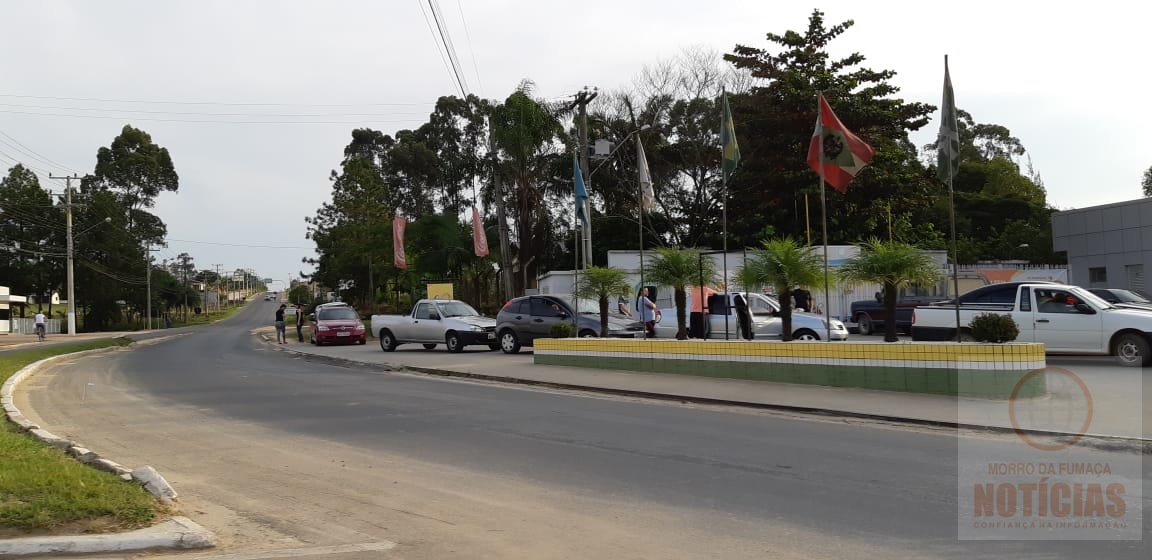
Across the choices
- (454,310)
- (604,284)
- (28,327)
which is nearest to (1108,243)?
(604,284)

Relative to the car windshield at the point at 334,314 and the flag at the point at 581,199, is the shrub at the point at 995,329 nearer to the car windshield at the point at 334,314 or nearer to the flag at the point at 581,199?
the flag at the point at 581,199

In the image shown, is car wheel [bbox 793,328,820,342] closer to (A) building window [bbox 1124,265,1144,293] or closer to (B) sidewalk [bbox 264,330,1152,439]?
(B) sidewalk [bbox 264,330,1152,439]

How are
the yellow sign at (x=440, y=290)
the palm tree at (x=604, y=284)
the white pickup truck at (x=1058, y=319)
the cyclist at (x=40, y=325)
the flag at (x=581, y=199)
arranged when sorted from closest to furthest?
→ the white pickup truck at (x=1058, y=319) → the palm tree at (x=604, y=284) → the flag at (x=581, y=199) → the yellow sign at (x=440, y=290) → the cyclist at (x=40, y=325)

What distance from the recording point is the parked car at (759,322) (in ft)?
66.9

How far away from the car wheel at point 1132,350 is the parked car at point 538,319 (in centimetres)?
1100

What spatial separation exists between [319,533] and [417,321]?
2080 centimetres

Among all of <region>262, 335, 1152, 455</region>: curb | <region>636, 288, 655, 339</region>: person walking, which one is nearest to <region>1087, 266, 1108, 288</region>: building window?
<region>636, 288, 655, 339</region>: person walking

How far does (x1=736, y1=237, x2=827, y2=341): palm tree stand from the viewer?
1459 cm

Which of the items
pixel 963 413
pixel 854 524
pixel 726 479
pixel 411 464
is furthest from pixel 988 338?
pixel 411 464

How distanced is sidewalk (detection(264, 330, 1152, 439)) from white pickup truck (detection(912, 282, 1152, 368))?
0.88 metres

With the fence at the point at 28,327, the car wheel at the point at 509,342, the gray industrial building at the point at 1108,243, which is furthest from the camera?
the fence at the point at 28,327

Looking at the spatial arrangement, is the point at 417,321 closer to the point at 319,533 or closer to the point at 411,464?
the point at 411,464

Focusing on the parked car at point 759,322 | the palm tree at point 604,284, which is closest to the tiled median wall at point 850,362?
the palm tree at point 604,284

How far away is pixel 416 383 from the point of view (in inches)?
664
